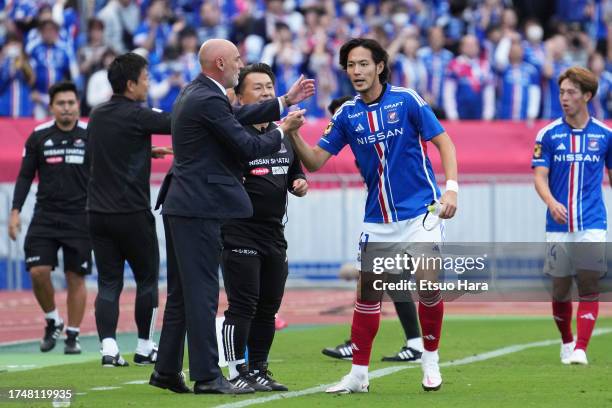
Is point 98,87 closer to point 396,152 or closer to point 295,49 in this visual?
point 295,49

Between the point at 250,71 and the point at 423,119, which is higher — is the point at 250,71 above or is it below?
above

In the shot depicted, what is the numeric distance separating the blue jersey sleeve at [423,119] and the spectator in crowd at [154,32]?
1454 centimetres

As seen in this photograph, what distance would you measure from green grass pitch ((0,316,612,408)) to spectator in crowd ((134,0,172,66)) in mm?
9390

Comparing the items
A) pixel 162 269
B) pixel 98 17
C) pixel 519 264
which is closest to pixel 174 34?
pixel 98 17

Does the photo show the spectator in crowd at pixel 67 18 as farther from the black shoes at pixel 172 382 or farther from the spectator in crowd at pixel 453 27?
the black shoes at pixel 172 382

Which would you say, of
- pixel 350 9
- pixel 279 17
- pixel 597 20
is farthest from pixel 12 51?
pixel 597 20

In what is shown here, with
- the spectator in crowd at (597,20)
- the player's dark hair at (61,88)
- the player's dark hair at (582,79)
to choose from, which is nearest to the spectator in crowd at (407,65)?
the spectator in crowd at (597,20)

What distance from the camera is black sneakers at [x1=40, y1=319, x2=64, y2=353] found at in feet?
44.1

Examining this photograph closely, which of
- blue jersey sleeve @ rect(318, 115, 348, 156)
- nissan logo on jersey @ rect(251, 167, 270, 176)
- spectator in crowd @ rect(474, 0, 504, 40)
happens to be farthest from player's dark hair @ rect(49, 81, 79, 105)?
spectator in crowd @ rect(474, 0, 504, 40)

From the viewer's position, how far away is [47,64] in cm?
2220

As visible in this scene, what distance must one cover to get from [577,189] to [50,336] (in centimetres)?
511

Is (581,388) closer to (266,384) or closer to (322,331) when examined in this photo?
(266,384)

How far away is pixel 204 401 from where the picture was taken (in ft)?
28.1

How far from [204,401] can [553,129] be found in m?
4.59
